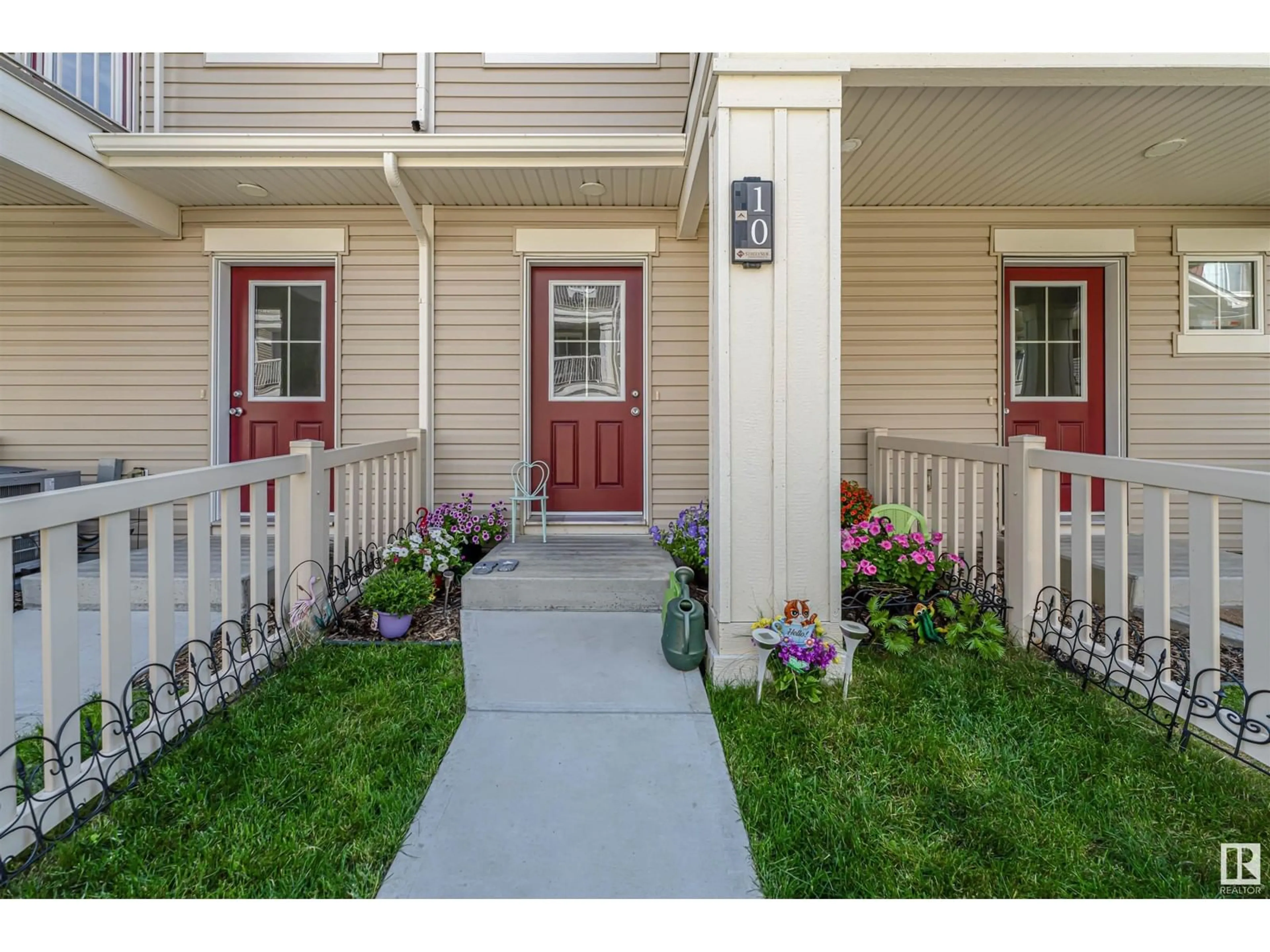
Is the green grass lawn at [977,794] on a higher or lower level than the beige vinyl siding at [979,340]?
lower

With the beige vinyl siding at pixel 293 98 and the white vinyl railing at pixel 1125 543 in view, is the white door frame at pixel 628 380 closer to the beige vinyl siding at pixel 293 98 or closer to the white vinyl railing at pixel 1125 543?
the beige vinyl siding at pixel 293 98

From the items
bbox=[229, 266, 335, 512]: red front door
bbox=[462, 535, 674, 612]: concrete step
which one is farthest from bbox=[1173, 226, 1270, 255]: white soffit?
bbox=[229, 266, 335, 512]: red front door

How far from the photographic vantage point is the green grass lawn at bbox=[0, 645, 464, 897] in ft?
4.56

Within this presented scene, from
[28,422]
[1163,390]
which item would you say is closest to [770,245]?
[1163,390]

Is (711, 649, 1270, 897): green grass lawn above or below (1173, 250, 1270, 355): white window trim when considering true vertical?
below

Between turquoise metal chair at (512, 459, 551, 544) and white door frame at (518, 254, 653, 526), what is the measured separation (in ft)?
0.24

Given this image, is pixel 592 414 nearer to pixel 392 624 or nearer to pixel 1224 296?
pixel 392 624

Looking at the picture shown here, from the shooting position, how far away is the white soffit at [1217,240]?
4281mm

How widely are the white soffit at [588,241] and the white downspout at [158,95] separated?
2.19 meters

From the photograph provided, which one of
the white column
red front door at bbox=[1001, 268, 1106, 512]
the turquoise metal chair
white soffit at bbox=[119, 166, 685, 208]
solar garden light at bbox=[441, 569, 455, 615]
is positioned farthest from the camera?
red front door at bbox=[1001, 268, 1106, 512]

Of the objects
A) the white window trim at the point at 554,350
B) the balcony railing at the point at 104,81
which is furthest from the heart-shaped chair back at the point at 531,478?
the balcony railing at the point at 104,81

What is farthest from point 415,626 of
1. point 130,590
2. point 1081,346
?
point 1081,346

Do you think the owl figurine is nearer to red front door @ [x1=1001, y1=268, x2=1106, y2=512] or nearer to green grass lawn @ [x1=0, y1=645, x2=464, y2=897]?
green grass lawn @ [x1=0, y1=645, x2=464, y2=897]

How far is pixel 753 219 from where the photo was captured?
231 cm
